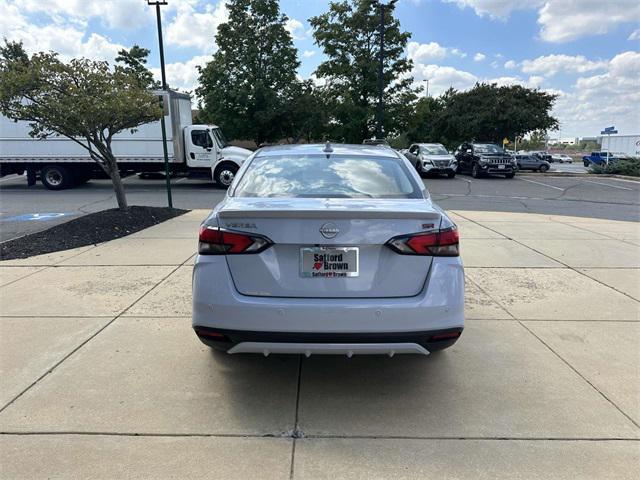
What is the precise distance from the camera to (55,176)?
18.5 m

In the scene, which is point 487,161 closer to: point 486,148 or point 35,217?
point 486,148

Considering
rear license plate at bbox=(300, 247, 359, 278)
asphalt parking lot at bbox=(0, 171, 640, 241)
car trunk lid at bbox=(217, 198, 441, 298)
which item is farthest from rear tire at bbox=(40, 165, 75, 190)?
rear license plate at bbox=(300, 247, 359, 278)

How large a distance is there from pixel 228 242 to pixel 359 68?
27274 mm

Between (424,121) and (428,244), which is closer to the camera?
(428,244)

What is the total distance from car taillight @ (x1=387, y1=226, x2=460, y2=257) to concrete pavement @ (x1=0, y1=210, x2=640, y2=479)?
102 cm

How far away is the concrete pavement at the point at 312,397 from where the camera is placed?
2631 millimetres

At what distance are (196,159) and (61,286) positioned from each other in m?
13.5

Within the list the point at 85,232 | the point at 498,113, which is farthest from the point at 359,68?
the point at 85,232

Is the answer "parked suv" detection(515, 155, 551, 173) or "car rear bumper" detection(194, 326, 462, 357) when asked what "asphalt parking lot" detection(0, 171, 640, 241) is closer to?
"car rear bumper" detection(194, 326, 462, 357)

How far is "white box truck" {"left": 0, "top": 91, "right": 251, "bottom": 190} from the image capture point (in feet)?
59.4

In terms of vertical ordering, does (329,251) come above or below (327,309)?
above

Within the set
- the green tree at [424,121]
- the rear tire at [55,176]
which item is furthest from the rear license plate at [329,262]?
the green tree at [424,121]

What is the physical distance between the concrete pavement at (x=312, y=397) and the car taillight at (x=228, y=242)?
1018 mm

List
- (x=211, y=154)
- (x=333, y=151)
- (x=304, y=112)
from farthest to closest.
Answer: (x=304, y=112) → (x=211, y=154) → (x=333, y=151)
